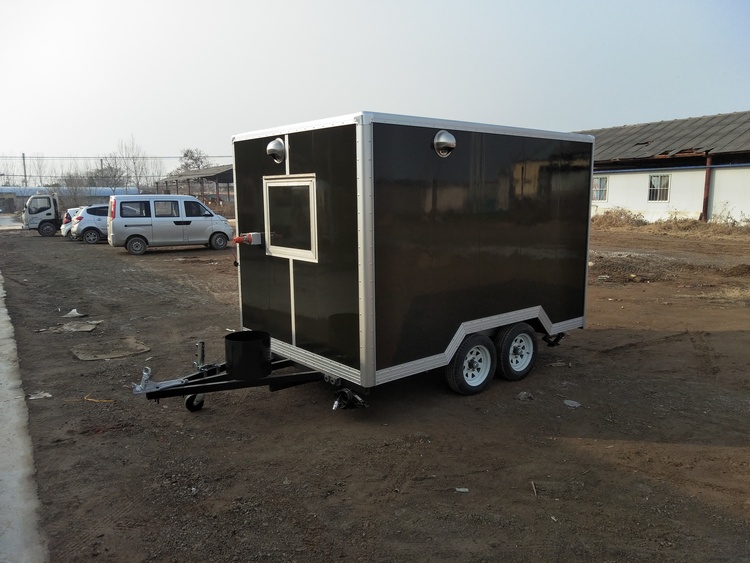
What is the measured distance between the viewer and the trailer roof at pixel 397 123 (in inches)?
187

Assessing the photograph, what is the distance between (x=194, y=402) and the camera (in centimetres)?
559

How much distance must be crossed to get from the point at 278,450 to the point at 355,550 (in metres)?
1.52

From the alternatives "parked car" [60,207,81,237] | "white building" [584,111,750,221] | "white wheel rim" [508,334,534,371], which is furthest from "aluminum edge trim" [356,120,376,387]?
"parked car" [60,207,81,237]

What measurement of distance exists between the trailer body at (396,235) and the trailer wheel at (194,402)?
0.88 metres

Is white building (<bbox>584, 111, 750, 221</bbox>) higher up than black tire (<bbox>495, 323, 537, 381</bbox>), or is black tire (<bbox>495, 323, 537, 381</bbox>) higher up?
white building (<bbox>584, 111, 750, 221</bbox>)

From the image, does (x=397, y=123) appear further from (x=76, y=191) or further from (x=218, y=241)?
(x=76, y=191)

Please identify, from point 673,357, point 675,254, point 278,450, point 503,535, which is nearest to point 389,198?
point 278,450

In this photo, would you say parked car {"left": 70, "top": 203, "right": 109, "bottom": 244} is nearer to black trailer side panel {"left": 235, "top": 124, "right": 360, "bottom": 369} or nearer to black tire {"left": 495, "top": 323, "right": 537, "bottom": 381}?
black trailer side panel {"left": 235, "top": 124, "right": 360, "bottom": 369}

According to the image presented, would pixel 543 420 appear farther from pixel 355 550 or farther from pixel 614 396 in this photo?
pixel 355 550

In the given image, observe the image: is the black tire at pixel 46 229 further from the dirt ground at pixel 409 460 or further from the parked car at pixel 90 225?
the dirt ground at pixel 409 460

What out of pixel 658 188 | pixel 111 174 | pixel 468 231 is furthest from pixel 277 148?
pixel 111 174

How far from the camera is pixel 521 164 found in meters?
6.04

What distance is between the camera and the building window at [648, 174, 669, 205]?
2692 cm

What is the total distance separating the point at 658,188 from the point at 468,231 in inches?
987
